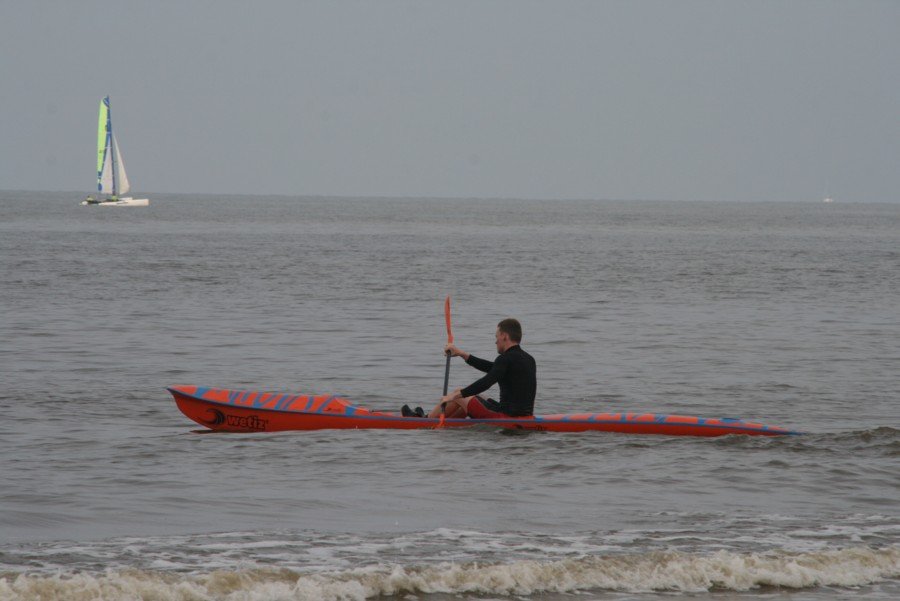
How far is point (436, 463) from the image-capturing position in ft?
35.5

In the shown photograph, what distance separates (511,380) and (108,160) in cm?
8836

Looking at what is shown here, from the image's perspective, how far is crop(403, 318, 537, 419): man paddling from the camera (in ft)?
38.9

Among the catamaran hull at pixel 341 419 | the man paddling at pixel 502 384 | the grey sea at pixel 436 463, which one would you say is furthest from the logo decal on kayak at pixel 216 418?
the man paddling at pixel 502 384

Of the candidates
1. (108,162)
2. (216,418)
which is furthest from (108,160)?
(216,418)

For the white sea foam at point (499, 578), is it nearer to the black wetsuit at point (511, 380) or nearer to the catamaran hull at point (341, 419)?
the catamaran hull at point (341, 419)

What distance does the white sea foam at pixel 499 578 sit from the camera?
22.8 feet

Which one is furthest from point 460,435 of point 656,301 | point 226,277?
point 226,277

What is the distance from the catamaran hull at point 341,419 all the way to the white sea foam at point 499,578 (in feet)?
13.4

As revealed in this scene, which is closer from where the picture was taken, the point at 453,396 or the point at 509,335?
the point at 509,335

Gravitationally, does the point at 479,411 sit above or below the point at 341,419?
above

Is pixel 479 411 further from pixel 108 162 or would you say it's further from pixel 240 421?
pixel 108 162

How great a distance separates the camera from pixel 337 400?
1264cm

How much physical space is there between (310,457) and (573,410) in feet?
15.1

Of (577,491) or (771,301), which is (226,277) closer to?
(771,301)
